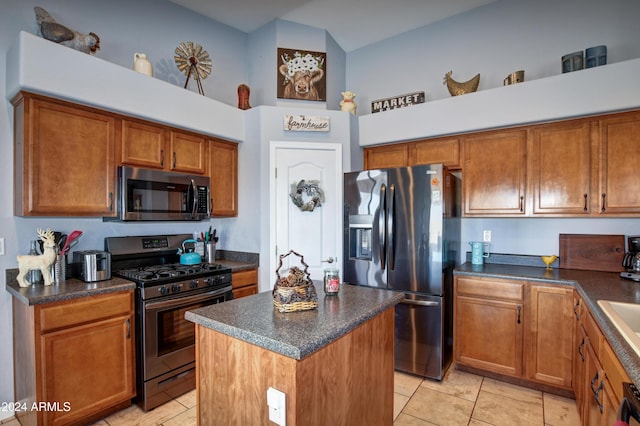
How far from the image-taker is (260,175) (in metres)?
3.21

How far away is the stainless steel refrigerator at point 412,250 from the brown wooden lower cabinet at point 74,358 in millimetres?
1928

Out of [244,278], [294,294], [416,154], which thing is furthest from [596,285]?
[244,278]

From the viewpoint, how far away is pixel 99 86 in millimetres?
2309

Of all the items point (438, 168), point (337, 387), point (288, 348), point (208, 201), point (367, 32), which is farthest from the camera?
point (367, 32)

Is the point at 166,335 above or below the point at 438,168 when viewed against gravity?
below

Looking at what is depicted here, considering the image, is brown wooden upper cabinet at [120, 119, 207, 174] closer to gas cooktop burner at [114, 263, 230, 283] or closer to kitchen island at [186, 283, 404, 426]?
gas cooktop burner at [114, 263, 230, 283]

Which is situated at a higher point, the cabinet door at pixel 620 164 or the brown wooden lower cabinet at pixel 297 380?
the cabinet door at pixel 620 164

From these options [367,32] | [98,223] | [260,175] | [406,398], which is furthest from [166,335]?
[367,32]

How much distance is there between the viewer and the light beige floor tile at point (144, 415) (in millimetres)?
2188

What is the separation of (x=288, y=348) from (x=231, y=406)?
517 mm

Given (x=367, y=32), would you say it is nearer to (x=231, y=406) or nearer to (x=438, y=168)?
(x=438, y=168)

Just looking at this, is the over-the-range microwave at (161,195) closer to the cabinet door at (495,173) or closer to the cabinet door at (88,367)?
the cabinet door at (88,367)

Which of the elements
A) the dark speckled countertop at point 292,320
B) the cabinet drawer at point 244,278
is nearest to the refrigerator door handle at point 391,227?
the dark speckled countertop at point 292,320

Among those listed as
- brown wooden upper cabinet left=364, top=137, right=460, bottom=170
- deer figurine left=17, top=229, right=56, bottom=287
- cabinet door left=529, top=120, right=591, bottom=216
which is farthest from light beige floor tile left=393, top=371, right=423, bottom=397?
deer figurine left=17, top=229, right=56, bottom=287
